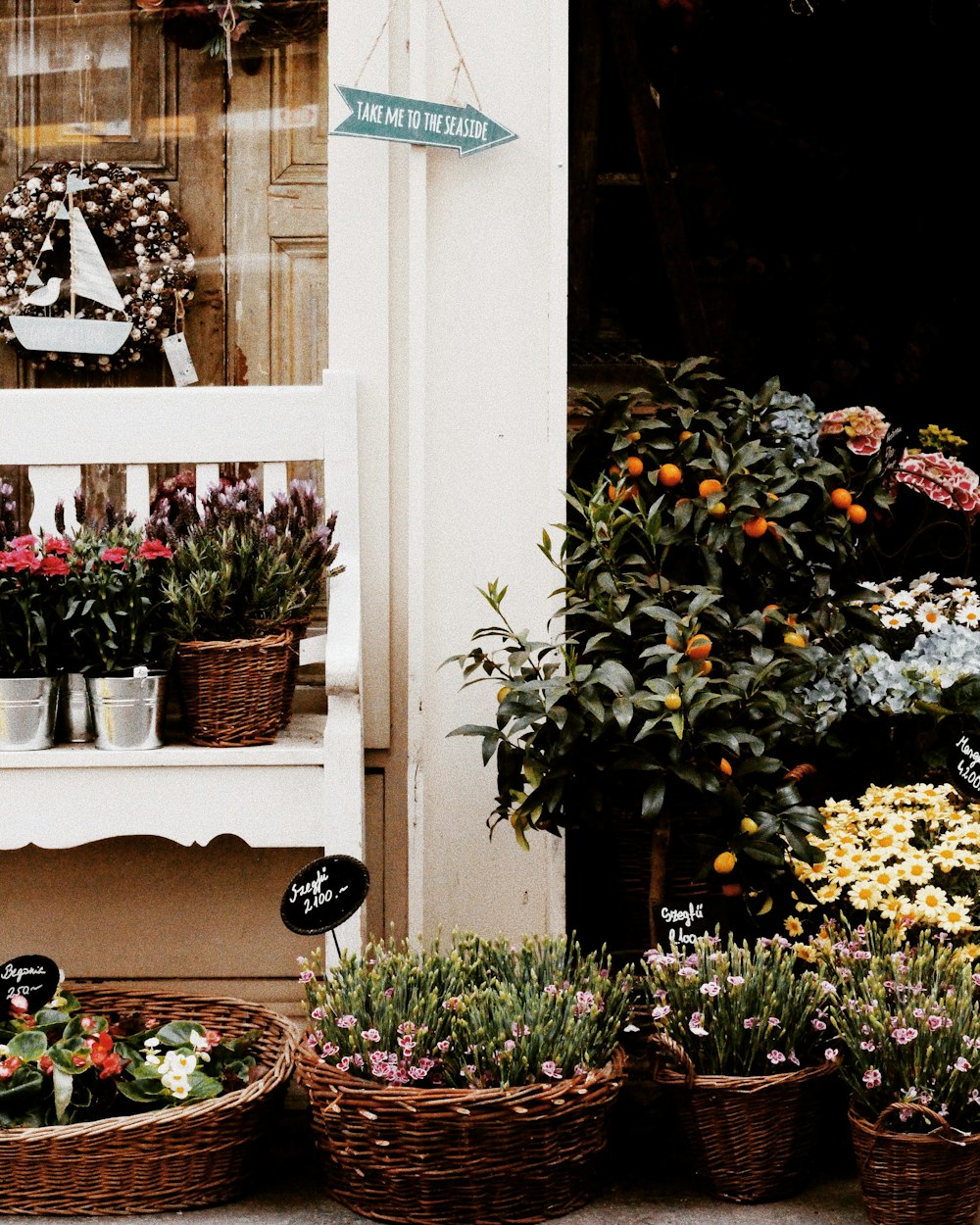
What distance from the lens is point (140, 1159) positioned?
6.10ft

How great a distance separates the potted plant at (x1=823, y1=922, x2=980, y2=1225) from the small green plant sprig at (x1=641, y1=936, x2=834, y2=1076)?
0.24ft

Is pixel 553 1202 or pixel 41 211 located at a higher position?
pixel 41 211

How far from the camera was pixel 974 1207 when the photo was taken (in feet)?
5.79

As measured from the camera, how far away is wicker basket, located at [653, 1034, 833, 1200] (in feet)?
6.05

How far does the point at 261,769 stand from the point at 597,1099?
778 millimetres

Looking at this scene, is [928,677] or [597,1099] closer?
[597,1099]

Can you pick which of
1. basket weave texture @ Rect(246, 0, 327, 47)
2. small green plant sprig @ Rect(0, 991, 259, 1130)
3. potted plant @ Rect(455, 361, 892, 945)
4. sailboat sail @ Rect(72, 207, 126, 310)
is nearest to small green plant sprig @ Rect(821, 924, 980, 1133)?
potted plant @ Rect(455, 361, 892, 945)

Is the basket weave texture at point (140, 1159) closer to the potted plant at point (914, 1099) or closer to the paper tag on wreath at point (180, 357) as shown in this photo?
the potted plant at point (914, 1099)

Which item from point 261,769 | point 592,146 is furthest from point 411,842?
point 592,146

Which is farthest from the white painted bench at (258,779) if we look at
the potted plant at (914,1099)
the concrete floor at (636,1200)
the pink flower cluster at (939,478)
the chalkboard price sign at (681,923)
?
the pink flower cluster at (939,478)

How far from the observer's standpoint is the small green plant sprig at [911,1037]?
1.71 metres

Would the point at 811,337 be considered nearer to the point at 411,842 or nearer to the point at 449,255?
the point at 449,255

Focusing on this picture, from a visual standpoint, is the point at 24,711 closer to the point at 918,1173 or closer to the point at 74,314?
the point at 74,314

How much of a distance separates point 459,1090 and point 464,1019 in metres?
0.11
